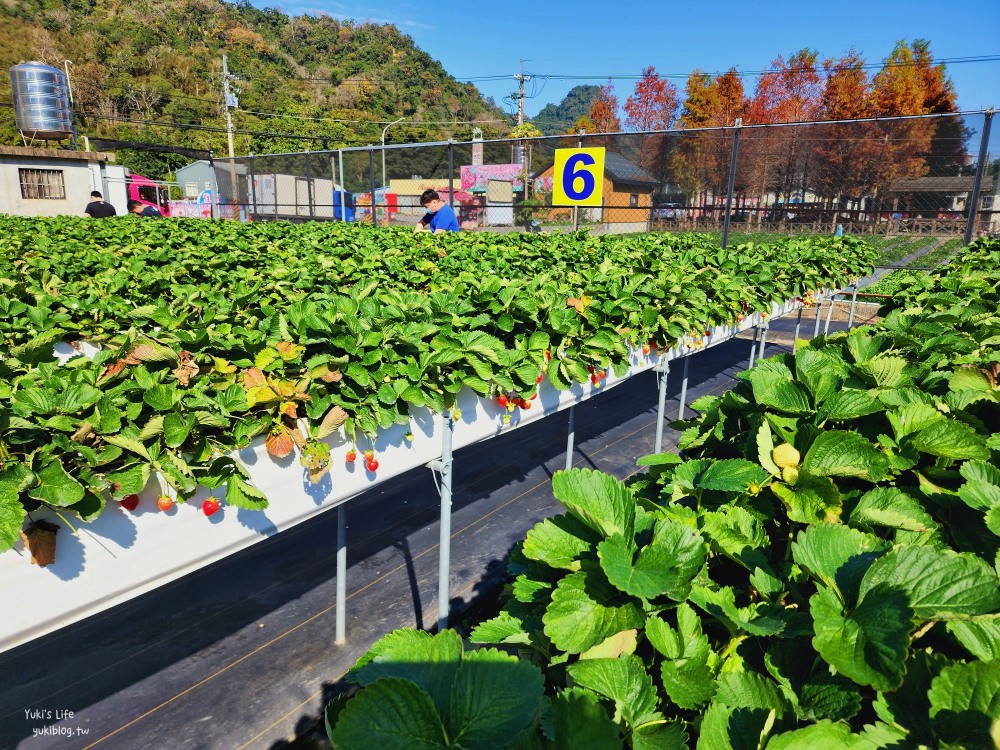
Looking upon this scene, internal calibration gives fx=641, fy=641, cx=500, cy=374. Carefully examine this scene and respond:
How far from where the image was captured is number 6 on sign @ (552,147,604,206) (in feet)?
48.7

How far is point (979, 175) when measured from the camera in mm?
10688

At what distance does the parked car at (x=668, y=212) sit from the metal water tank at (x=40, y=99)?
26514mm

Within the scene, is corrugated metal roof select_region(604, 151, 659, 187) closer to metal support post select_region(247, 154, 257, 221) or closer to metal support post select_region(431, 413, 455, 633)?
metal support post select_region(247, 154, 257, 221)

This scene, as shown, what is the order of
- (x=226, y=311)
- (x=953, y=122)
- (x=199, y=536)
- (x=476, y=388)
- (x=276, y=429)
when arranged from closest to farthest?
(x=199, y=536) < (x=276, y=429) < (x=476, y=388) < (x=226, y=311) < (x=953, y=122)

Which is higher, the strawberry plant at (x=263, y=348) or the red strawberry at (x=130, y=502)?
the strawberry plant at (x=263, y=348)

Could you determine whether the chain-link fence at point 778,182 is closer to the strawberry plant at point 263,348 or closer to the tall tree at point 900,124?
the tall tree at point 900,124

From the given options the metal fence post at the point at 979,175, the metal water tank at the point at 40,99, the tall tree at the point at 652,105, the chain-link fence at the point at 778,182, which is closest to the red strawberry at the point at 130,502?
the chain-link fence at the point at 778,182

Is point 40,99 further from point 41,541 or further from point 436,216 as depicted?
point 41,541

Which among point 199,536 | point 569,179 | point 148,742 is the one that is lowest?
point 148,742

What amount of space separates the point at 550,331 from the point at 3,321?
300 cm

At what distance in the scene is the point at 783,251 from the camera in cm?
803

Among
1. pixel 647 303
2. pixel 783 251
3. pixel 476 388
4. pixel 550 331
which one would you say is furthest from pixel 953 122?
pixel 476 388

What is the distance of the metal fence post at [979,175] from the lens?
10.6m

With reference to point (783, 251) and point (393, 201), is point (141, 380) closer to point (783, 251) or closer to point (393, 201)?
point (783, 251)
